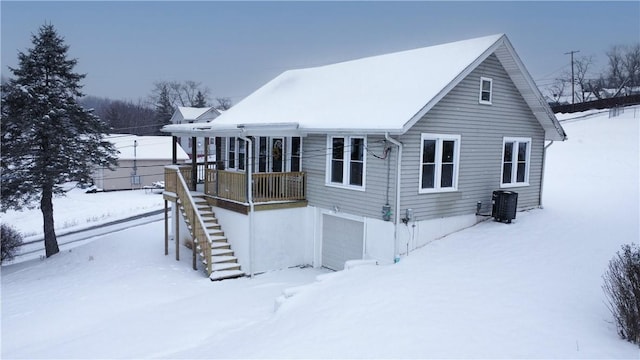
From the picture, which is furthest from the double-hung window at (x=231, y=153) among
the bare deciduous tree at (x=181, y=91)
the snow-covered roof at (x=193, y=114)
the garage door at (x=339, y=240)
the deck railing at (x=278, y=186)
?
the bare deciduous tree at (x=181, y=91)

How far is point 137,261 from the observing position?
51.4ft

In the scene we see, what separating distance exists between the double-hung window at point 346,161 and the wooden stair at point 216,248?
3962 mm

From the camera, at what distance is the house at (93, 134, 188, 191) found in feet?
125

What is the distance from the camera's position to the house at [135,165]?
3825cm

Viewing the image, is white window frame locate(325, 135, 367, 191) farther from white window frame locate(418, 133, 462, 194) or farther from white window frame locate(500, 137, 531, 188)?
white window frame locate(500, 137, 531, 188)

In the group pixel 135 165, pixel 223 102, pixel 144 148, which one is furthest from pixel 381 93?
pixel 223 102

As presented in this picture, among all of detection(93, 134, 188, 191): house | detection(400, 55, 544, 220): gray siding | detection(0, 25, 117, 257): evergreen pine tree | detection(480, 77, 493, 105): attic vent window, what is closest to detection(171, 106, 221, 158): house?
detection(93, 134, 188, 191): house

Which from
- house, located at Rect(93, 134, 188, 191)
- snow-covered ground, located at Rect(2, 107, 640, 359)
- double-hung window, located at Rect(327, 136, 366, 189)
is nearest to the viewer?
snow-covered ground, located at Rect(2, 107, 640, 359)

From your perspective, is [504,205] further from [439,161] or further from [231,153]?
[231,153]

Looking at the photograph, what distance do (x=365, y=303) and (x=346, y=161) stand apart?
18.4 ft

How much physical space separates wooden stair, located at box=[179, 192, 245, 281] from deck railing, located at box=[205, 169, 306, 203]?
0.85 metres

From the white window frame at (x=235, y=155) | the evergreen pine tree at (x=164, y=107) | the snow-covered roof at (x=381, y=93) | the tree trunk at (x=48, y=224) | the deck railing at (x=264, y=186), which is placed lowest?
the tree trunk at (x=48, y=224)

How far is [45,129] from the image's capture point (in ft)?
59.2

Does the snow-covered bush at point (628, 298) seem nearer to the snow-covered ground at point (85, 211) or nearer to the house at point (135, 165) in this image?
the snow-covered ground at point (85, 211)
